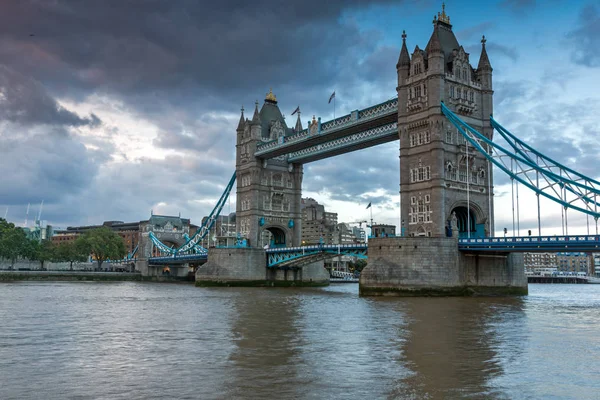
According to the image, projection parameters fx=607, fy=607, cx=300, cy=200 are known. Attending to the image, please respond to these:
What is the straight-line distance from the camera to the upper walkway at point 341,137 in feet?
192

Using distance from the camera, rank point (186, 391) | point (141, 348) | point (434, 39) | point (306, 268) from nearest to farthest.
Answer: point (186, 391) → point (141, 348) → point (434, 39) → point (306, 268)

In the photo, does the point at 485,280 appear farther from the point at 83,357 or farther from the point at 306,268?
the point at 83,357

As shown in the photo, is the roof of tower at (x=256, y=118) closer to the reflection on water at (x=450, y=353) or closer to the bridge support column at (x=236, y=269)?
the bridge support column at (x=236, y=269)

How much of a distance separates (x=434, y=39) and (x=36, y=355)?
4297cm

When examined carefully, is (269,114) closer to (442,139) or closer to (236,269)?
(236,269)

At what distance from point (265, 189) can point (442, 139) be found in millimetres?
31755

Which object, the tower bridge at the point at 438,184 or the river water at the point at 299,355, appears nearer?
the river water at the point at 299,355

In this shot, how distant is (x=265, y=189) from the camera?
7775 centimetres

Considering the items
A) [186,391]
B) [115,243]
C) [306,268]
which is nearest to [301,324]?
[186,391]

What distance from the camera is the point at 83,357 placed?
58.9 ft

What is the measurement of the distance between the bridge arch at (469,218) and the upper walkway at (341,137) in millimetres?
9470

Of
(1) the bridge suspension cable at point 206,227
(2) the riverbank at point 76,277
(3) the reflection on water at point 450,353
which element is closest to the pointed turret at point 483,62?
(3) the reflection on water at point 450,353

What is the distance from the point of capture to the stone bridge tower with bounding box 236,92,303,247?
7706 centimetres

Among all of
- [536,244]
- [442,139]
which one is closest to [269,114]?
[442,139]
